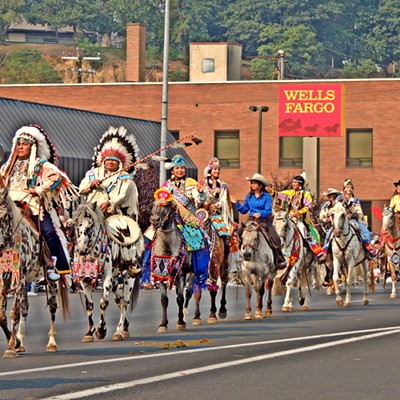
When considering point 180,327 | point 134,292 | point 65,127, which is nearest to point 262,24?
point 65,127

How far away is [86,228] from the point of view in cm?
1939

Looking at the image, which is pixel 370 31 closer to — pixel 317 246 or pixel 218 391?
pixel 317 246

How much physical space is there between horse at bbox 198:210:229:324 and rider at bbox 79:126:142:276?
9.57ft

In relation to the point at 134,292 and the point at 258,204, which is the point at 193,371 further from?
the point at 258,204

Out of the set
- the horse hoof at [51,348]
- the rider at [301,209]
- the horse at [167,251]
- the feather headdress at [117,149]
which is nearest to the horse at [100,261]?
the horse at [167,251]

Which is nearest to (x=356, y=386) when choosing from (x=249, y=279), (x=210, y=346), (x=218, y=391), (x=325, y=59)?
(x=218, y=391)

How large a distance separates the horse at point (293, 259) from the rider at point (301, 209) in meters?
0.17

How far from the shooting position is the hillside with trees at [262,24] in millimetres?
168375

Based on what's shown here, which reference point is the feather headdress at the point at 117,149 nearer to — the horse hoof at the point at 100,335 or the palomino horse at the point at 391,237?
the horse hoof at the point at 100,335

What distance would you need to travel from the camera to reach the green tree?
18412 cm

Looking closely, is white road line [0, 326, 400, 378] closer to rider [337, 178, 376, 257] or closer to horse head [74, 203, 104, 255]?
horse head [74, 203, 104, 255]

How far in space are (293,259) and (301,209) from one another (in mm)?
1292

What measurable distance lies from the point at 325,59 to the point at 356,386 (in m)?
160

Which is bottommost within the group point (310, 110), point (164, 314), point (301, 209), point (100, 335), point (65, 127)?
Result: point (100, 335)
